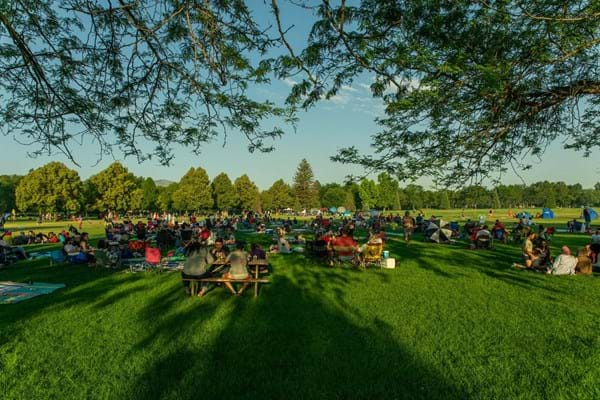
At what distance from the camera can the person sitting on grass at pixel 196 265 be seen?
798 centimetres

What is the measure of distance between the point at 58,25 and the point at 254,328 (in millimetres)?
5987

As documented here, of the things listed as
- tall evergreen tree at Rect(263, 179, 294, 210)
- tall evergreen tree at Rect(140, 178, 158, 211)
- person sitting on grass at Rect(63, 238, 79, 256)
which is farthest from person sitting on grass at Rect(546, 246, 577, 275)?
tall evergreen tree at Rect(140, 178, 158, 211)

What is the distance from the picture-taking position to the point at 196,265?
804 cm

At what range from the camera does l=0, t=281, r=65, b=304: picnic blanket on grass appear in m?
7.70

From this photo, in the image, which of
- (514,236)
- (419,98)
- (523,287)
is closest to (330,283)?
(523,287)

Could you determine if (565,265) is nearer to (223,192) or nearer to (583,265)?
(583,265)

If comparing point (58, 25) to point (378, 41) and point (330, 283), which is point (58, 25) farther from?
point (330, 283)

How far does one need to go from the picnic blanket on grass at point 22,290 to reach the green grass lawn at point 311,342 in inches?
20.4

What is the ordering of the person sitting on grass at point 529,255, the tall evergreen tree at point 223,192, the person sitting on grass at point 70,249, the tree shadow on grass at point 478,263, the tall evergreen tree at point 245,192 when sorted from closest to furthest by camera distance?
the tree shadow on grass at point 478,263 → the person sitting on grass at point 529,255 → the person sitting on grass at point 70,249 → the tall evergreen tree at point 223,192 → the tall evergreen tree at point 245,192

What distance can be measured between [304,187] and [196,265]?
90947 mm

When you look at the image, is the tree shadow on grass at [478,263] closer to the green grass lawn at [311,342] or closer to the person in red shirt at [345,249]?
the green grass lawn at [311,342]

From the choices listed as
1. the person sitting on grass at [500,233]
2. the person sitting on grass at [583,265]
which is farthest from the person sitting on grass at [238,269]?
the person sitting on grass at [500,233]

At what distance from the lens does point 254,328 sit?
226 inches

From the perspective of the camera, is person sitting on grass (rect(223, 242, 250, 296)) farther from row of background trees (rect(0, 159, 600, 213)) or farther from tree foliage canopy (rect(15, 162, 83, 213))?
tree foliage canopy (rect(15, 162, 83, 213))
